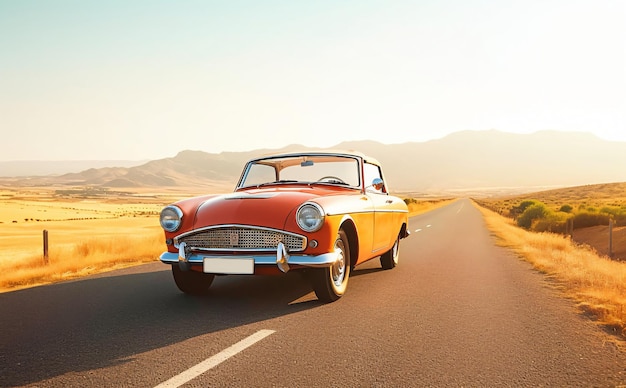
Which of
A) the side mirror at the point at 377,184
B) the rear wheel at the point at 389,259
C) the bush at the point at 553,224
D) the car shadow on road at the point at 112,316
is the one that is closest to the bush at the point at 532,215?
the bush at the point at 553,224

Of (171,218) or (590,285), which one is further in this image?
(590,285)

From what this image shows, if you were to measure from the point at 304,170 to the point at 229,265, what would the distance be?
258cm

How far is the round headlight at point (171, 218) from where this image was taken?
20.4ft

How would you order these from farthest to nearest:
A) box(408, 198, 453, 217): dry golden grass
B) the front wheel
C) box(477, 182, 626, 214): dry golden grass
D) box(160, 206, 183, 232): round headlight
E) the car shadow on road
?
box(477, 182, 626, 214): dry golden grass
box(408, 198, 453, 217): dry golden grass
box(160, 206, 183, 232): round headlight
the front wheel
the car shadow on road

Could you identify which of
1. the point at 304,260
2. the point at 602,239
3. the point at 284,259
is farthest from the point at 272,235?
the point at 602,239

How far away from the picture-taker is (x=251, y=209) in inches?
236

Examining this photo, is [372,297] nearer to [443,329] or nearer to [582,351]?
[443,329]

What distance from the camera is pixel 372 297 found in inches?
268

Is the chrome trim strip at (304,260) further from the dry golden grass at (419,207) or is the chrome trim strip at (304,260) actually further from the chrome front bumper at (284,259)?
the dry golden grass at (419,207)

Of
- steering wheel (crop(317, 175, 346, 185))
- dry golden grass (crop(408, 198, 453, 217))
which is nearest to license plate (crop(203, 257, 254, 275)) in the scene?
steering wheel (crop(317, 175, 346, 185))

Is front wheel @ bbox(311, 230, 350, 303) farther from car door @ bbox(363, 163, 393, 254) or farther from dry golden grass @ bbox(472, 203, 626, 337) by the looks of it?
dry golden grass @ bbox(472, 203, 626, 337)

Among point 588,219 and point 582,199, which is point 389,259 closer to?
point 588,219

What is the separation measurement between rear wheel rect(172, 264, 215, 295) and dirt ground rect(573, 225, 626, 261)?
16.1m

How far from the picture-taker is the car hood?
5.86 m
